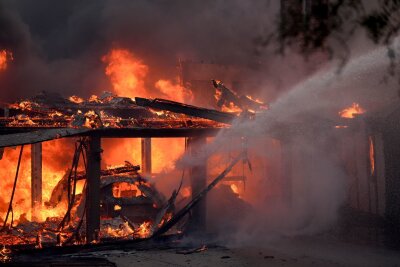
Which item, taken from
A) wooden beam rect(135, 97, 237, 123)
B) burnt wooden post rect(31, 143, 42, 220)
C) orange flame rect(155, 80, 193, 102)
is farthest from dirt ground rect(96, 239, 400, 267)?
orange flame rect(155, 80, 193, 102)

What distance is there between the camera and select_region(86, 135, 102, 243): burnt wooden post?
35.0 feet

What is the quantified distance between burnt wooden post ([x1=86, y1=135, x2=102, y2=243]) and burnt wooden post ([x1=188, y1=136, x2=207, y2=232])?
263 cm

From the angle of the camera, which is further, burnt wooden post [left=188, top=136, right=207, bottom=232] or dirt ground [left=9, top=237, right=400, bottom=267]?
burnt wooden post [left=188, top=136, right=207, bottom=232]

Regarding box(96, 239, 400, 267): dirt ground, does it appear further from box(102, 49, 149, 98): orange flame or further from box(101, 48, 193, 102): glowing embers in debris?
box(102, 49, 149, 98): orange flame

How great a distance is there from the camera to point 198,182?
38.8 ft

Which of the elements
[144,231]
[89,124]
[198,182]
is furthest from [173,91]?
[89,124]

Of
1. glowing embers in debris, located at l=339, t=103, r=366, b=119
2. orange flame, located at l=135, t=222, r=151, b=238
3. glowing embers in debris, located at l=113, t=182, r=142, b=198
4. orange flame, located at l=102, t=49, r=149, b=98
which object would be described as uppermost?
orange flame, located at l=102, t=49, r=149, b=98

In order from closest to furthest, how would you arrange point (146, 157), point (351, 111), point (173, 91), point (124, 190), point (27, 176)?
point (351, 111), point (124, 190), point (27, 176), point (146, 157), point (173, 91)

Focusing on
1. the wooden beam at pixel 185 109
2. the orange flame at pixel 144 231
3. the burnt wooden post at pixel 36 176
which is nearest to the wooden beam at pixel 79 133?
the wooden beam at pixel 185 109

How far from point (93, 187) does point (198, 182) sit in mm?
2962

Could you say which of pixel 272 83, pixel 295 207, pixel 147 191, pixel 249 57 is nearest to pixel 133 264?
pixel 295 207

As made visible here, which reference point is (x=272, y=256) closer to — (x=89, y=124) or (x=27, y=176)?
(x=89, y=124)

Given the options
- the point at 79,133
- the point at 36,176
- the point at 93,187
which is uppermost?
the point at 79,133

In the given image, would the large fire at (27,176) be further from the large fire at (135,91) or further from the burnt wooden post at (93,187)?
the burnt wooden post at (93,187)
